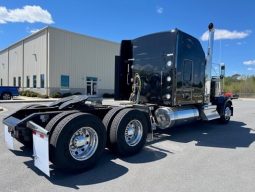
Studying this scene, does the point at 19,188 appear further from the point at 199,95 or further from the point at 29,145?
the point at 199,95

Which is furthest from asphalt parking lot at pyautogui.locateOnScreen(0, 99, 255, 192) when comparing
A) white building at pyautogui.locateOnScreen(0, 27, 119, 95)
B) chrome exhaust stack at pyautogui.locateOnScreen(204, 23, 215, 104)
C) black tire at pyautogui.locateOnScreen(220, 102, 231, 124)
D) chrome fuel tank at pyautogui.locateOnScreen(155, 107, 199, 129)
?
white building at pyautogui.locateOnScreen(0, 27, 119, 95)

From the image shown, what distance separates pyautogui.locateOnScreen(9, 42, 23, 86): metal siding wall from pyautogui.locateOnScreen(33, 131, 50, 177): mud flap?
1451 inches

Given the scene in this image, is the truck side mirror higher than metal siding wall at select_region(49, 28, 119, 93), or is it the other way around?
metal siding wall at select_region(49, 28, 119, 93)

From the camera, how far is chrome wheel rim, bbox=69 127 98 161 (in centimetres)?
456

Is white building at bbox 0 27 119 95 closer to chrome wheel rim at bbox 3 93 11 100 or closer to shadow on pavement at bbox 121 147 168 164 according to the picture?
chrome wheel rim at bbox 3 93 11 100

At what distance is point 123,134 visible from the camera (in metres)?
Answer: 5.37

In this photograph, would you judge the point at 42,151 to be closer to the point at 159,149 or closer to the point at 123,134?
the point at 123,134

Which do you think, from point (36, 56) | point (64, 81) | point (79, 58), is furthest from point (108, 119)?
point (36, 56)

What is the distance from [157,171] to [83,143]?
4.76ft

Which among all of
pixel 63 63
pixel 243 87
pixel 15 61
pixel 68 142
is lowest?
pixel 68 142

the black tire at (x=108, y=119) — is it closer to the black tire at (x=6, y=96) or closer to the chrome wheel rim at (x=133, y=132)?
the chrome wheel rim at (x=133, y=132)

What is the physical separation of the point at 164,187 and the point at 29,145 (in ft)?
11.3

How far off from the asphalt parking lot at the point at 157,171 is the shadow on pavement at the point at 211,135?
4.4 inches

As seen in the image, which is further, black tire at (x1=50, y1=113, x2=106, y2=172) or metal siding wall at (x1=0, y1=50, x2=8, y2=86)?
metal siding wall at (x1=0, y1=50, x2=8, y2=86)
